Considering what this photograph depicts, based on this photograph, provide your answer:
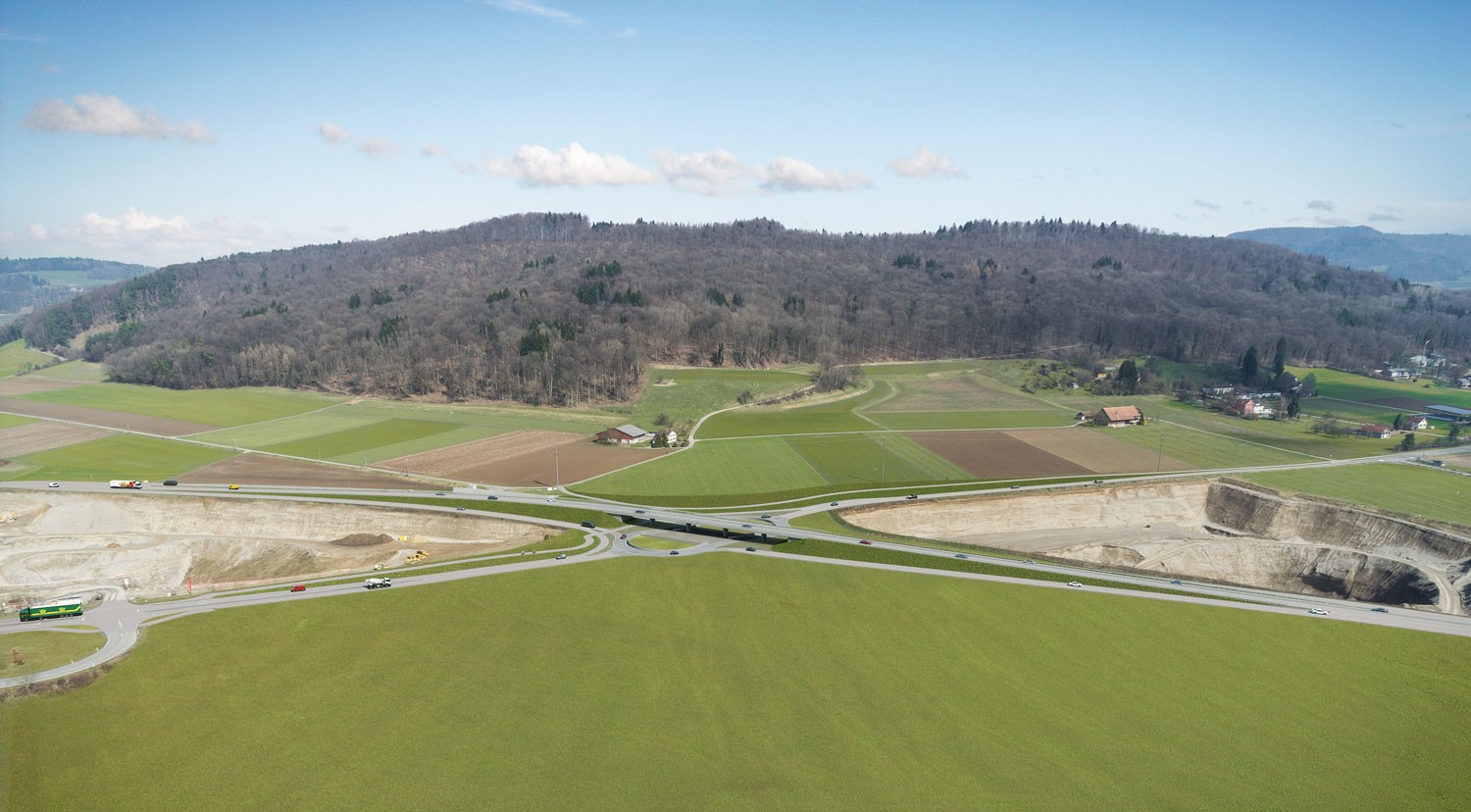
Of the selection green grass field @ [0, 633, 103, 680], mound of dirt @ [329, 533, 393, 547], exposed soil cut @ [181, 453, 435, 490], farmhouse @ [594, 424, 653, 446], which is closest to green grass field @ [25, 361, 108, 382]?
exposed soil cut @ [181, 453, 435, 490]

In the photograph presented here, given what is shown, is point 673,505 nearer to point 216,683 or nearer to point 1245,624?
point 216,683

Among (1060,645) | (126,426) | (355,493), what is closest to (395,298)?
(126,426)

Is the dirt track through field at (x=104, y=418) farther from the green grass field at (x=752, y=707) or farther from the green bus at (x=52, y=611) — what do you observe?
the green grass field at (x=752, y=707)

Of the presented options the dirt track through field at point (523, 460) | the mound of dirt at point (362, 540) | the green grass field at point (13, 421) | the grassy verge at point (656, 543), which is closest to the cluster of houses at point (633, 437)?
the dirt track through field at point (523, 460)

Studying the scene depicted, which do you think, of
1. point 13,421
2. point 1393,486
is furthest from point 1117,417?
point 13,421

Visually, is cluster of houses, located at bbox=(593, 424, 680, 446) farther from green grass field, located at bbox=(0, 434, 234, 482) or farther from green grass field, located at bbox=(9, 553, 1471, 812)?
green grass field, located at bbox=(9, 553, 1471, 812)

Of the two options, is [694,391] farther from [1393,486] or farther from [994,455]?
[1393,486]
